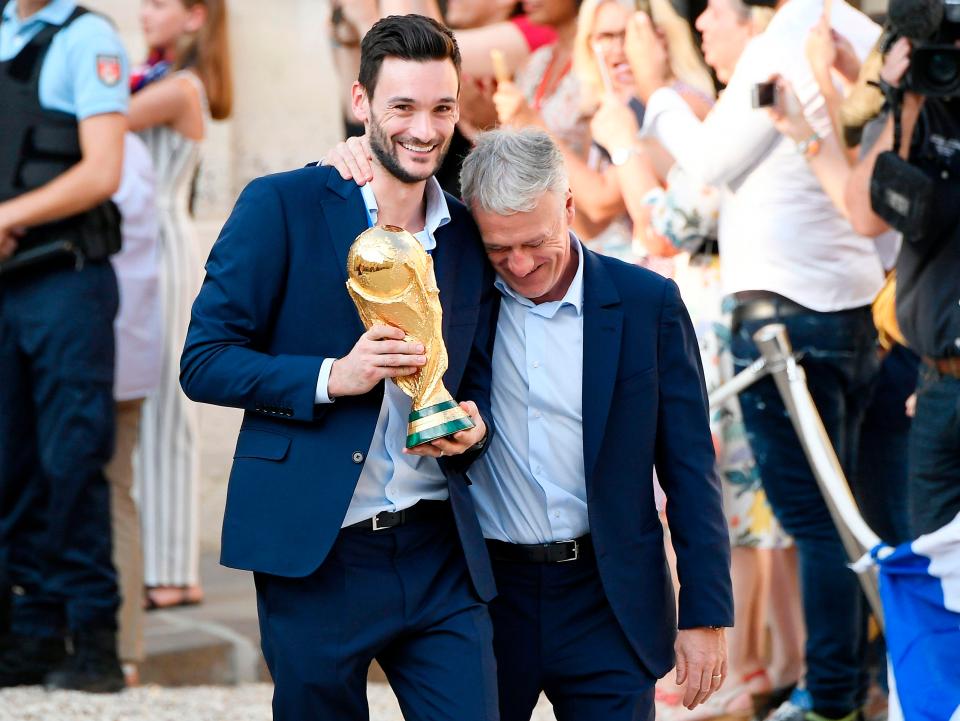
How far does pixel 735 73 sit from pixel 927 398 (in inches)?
50.2

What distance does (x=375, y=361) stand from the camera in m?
2.70

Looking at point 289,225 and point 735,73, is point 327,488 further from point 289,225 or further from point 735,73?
point 735,73

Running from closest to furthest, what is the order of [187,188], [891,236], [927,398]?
[927,398]
[891,236]
[187,188]

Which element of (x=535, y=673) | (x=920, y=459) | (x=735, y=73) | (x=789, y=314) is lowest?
(x=535, y=673)

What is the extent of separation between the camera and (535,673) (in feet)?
10.1

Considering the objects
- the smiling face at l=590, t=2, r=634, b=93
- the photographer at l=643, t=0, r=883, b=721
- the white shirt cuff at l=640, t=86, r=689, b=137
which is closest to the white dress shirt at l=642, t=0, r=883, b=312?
the photographer at l=643, t=0, r=883, b=721

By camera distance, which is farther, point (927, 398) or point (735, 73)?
point (735, 73)

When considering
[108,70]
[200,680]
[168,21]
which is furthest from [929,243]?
[168,21]

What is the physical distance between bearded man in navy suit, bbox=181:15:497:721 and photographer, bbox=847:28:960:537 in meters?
1.32

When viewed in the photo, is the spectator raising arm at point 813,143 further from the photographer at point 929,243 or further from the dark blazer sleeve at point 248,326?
the dark blazer sleeve at point 248,326

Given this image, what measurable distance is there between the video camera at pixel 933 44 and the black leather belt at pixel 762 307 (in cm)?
87

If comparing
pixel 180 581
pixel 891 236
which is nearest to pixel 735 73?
pixel 891 236

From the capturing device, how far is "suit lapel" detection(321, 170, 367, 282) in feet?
9.46

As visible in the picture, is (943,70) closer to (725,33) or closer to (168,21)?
(725,33)
